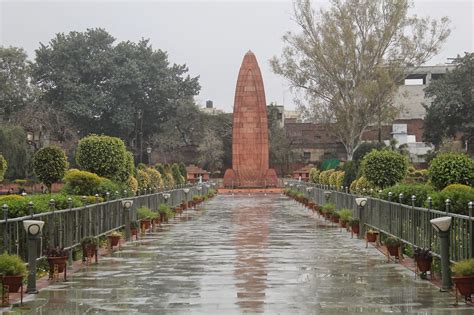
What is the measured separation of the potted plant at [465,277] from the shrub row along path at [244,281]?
0.24m

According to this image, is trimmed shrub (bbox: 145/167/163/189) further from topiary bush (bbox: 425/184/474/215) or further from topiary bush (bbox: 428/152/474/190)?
topiary bush (bbox: 425/184/474/215)

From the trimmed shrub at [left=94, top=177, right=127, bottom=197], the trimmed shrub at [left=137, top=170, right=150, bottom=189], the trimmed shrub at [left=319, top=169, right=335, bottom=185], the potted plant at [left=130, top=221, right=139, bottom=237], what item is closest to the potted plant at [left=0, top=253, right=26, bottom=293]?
the potted plant at [left=130, top=221, right=139, bottom=237]

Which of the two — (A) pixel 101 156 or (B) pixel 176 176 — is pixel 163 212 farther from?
(B) pixel 176 176

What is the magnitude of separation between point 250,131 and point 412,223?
52219mm

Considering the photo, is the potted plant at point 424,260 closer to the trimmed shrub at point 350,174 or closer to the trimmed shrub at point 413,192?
the trimmed shrub at point 413,192

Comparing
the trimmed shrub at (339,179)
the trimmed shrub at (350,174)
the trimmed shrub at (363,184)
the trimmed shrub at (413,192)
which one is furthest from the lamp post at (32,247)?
the trimmed shrub at (339,179)

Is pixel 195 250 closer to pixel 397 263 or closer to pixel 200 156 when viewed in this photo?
pixel 397 263

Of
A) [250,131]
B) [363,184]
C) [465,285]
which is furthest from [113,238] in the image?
[250,131]

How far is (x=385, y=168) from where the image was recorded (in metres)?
29.1

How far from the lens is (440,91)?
6062 centimetres

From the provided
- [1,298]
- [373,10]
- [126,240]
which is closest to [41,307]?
[1,298]

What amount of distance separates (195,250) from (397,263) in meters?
4.60

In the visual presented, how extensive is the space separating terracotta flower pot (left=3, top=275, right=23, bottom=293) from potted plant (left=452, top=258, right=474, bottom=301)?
18.2ft

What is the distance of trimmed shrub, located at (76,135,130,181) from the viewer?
27.5m
